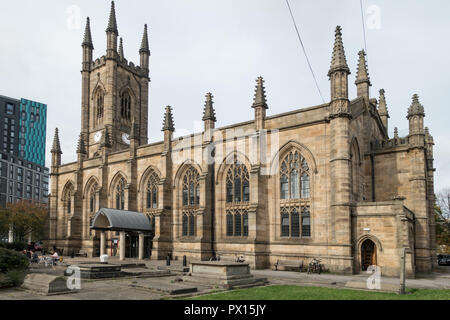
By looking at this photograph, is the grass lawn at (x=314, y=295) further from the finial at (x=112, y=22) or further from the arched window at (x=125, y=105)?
the finial at (x=112, y=22)

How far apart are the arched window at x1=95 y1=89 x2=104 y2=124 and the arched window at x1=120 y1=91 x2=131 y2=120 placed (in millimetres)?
2809

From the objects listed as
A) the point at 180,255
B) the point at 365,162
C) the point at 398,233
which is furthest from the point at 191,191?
the point at 398,233

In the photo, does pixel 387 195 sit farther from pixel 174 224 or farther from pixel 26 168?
pixel 26 168

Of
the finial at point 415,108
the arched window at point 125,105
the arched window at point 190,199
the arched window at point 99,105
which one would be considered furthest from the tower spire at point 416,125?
the arched window at point 99,105

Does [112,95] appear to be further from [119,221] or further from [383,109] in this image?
[383,109]

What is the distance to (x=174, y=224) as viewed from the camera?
3712cm

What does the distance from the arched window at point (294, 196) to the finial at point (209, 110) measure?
8.79 m

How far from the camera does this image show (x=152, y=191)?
133ft

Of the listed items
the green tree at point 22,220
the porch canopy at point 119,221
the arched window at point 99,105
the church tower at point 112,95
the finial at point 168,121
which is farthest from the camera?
the green tree at point 22,220

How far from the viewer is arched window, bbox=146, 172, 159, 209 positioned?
1586 inches

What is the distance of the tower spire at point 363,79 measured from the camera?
34.2m

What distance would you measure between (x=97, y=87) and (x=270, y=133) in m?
35.7

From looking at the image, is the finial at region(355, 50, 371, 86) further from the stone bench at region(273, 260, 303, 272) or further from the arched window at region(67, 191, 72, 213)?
the arched window at region(67, 191, 72, 213)

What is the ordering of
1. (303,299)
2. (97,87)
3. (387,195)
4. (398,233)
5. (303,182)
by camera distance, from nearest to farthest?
(303,299)
(398,233)
(303,182)
(387,195)
(97,87)
